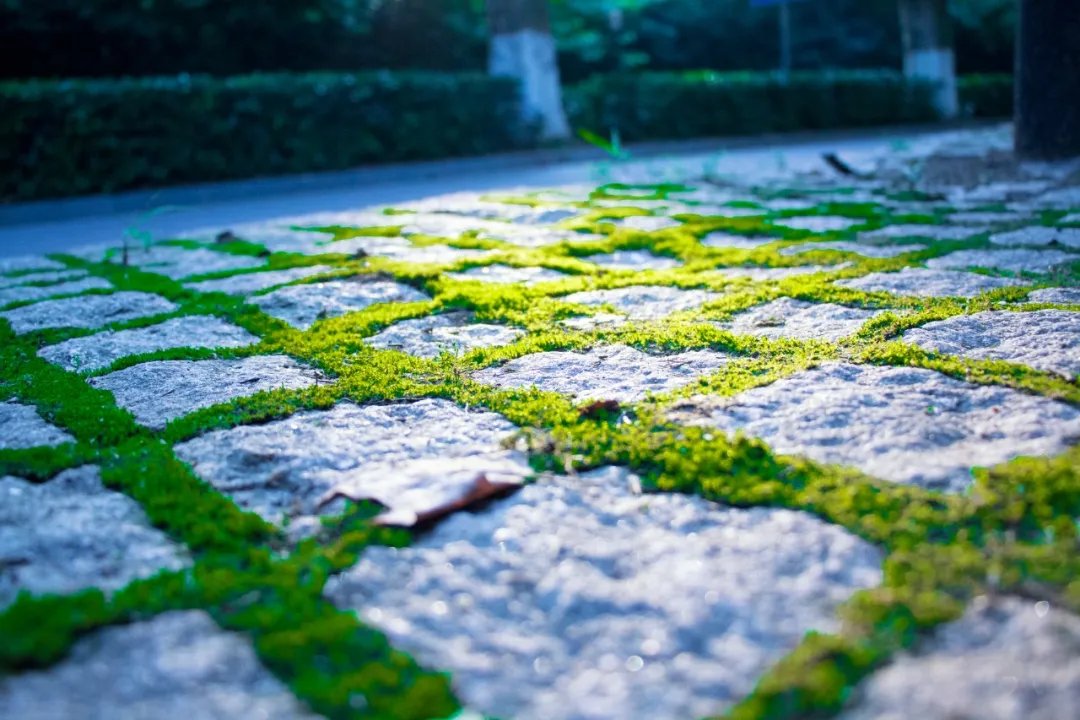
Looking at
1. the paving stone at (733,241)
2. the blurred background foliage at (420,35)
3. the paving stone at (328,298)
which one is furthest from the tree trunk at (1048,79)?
the blurred background foliage at (420,35)

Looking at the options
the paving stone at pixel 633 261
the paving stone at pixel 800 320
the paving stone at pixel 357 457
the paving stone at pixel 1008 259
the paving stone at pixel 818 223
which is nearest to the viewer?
the paving stone at pixel 357 457

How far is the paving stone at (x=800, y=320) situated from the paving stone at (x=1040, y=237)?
1461 millimetres

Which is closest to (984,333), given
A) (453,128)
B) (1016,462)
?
(1016,462)

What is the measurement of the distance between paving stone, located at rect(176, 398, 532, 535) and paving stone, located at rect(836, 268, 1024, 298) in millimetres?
1665

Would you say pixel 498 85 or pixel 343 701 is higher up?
pixel 498 85

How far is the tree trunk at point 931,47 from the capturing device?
18.6m

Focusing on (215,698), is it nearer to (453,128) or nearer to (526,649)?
(526,649)

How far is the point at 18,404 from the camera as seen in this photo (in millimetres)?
2305

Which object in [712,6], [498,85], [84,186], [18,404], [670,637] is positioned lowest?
[670,637]

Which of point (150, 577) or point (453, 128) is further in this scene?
point (453, 128)

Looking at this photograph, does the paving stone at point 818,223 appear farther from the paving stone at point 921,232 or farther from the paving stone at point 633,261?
the paving stone at point 633,261

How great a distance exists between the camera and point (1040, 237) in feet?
13.3

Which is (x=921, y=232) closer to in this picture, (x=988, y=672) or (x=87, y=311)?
(x=87, y=311)

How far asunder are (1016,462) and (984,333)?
0.93m
